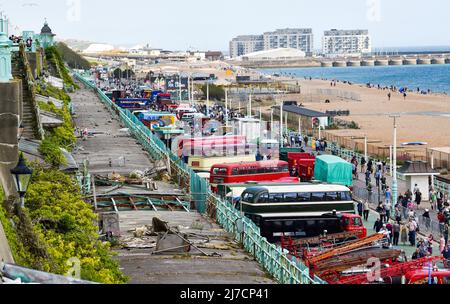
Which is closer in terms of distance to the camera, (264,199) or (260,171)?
(264,199)

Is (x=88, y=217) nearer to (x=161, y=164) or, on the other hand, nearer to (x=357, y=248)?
(x=357, y=248)

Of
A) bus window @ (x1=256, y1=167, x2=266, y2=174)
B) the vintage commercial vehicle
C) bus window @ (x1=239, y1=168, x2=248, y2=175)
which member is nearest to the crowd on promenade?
the vintage commercial vehicle

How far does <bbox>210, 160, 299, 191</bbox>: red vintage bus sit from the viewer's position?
121 feet

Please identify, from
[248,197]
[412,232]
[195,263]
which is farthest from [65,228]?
[412,232]

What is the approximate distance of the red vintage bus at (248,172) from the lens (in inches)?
1453

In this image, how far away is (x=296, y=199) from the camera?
27.8m

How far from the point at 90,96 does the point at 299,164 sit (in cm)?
3622

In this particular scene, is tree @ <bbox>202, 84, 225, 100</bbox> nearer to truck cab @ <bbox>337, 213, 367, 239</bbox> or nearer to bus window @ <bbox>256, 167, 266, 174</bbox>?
bus window @ <bbox>256, 167, 266, 174</bbox>

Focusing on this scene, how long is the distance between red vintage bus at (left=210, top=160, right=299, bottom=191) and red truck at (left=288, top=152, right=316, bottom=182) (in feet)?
11.3

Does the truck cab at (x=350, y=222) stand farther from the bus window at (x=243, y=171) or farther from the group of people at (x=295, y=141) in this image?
the group of people at (x=295, y=141)

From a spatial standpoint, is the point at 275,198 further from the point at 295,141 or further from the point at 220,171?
the point at 295,141

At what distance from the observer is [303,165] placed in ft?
138

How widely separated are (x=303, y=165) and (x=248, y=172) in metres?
5.34

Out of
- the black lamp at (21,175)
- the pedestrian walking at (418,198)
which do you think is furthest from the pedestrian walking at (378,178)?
the black lamp at (21,175)
